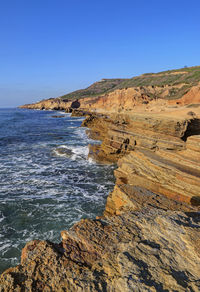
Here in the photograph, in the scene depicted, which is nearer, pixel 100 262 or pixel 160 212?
pixel 100 262

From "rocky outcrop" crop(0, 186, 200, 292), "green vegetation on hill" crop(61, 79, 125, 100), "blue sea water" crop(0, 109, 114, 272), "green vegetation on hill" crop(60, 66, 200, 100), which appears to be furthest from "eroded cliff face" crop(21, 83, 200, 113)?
"green vegetation on hill" crop(61, 79, 125, 100)

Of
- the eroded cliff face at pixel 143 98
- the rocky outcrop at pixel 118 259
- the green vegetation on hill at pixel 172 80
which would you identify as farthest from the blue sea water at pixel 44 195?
the green vegetation on hill at pixel 172 80

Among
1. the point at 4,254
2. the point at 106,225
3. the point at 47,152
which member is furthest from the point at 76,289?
the point at 47,152

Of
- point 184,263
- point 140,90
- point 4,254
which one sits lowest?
point 4,254

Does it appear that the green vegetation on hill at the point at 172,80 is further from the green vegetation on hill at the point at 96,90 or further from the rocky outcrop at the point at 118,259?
the rocky outcrop at the point at 118,259

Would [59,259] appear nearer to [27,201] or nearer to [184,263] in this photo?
[184,263]

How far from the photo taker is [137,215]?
208 inches

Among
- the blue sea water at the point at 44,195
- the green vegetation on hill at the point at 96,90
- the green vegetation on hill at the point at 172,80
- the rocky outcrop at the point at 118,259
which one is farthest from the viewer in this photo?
the green vegetation on hill at the point at 96,90

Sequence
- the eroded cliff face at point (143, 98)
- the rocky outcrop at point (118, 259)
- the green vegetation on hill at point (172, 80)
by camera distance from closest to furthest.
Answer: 1. the rocky outcrop at point (118, 259)
2. the eroded cliff face at point (143, 98)
3. the green vegetation on hill at point (172, 80)

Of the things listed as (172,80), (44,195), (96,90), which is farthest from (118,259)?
(96,90)

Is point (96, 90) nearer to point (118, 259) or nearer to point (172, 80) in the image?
point (172, 80)

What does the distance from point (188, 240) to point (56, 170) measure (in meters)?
13.3

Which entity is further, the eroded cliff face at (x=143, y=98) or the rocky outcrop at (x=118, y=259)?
the eroded cliff face at (x=143, y=98)

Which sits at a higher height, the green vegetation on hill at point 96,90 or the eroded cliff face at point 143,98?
the green vegetation on hill at point 96,90
